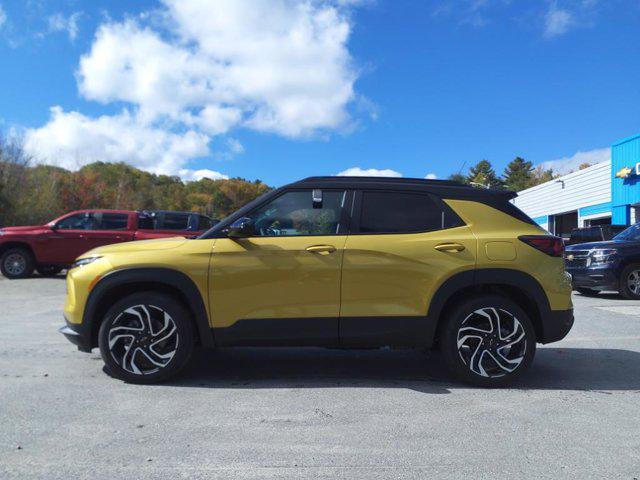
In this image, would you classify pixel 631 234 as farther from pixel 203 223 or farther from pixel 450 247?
pixel 203 223

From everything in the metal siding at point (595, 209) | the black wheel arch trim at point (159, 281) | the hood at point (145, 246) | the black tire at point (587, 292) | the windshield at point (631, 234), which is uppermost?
the metal siding at point (595, 209)

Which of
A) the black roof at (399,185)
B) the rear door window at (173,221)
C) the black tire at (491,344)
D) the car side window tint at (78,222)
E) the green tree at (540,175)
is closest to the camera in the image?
the black tire at (491,344)

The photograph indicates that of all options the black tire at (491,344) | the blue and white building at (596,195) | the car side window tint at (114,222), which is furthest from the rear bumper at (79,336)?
the blue and white building at (596,195)

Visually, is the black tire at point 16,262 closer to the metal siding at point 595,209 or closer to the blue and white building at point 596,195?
the blue and white building at point 596,195

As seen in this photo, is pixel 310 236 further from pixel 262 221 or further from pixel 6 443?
pixel 6 443

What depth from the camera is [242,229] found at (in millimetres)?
4492

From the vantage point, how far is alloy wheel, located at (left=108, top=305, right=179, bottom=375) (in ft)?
14.9

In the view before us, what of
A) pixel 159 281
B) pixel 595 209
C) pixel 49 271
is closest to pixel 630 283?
pixel 159 281

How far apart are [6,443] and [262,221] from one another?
2.48 metres

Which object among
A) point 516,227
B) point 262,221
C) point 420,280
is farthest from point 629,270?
point 262,221

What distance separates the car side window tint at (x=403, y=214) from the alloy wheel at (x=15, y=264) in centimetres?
1316

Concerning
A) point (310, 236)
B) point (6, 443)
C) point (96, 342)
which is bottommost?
point (6, 443)

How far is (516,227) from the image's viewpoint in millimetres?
4730

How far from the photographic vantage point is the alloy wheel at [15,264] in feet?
47.9
